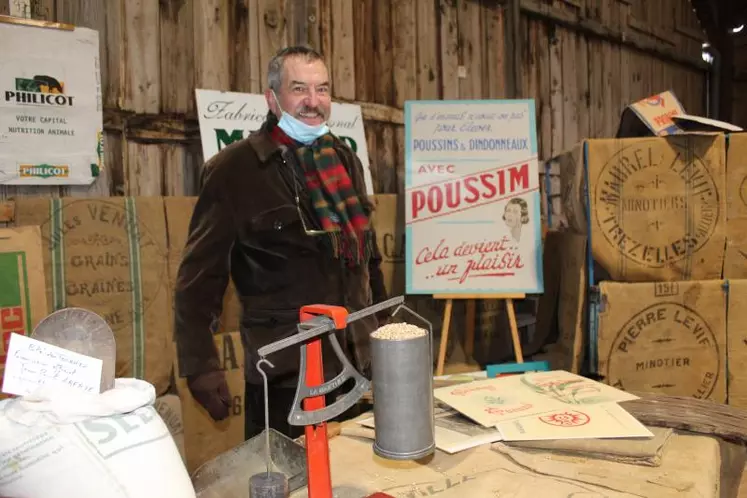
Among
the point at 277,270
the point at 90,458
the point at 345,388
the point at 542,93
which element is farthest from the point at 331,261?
the point at 542,93

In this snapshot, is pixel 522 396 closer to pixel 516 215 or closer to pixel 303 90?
pixel 303 90

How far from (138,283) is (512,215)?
1.55 metres

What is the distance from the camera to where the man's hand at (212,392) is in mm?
2279

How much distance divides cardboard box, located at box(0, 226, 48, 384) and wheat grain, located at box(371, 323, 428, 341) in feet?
4.64

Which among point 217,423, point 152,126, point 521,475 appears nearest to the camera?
point 521,475

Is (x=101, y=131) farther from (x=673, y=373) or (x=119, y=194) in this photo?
(x=673, y=373)

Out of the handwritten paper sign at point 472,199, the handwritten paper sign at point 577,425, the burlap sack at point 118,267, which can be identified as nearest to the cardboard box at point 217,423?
the burlap sack at point 118,267

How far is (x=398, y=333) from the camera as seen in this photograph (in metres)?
1.07

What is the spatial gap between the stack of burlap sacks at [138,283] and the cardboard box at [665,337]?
4.75ft

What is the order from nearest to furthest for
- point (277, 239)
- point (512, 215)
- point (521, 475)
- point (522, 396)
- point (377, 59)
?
1. point (521, 475)
2. point (522, 396)
3. point (277, 239)
4. point (512, 215)
5. point (377, 59)

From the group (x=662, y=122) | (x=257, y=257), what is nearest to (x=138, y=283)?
(x=257, y=257)

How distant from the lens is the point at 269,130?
6.88ft

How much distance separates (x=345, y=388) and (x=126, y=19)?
1603 mm

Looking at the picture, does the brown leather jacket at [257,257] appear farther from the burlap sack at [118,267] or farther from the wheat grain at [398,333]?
the wheat grain at [398,333]
